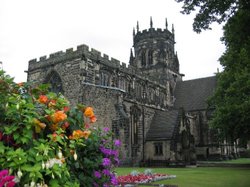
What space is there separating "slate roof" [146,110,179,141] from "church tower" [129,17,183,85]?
30.7 ft

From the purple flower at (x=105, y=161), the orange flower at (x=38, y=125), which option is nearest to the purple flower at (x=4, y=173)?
the orange flower at (x=38, y=125)

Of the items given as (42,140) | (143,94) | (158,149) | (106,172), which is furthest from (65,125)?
(143,94)

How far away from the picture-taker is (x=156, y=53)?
44.8 meters

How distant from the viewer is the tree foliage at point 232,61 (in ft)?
36.5

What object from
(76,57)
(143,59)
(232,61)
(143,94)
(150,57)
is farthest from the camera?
(143,59)

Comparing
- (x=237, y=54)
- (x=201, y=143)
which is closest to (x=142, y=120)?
(x=201, y=143)

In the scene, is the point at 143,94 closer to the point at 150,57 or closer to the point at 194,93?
the point at 150,57

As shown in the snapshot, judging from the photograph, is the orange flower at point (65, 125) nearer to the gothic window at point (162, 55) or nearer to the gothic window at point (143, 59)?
the gothic window at point (162, 55)

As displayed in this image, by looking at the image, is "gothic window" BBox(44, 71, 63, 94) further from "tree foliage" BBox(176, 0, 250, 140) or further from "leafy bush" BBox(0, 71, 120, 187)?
"leafy bush" BBox(0, 71, 120, 187)

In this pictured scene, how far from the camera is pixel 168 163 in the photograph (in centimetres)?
3006

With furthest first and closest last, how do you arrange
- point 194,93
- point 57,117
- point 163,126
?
1. point 194,93
2. point 163,126
3. point 57,117

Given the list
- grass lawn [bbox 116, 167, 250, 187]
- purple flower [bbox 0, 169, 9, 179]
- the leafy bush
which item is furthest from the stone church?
purple flower [bbox 0, 169, 9, 179]

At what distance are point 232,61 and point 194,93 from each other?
92.4ft

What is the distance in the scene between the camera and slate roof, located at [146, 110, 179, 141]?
31.9m
